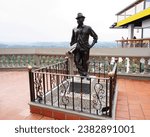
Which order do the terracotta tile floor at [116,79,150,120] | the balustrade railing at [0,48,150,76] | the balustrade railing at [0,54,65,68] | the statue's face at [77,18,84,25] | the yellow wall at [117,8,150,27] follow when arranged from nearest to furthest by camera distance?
the terracotta tile floor at [116,79,150,120]
the statue's face at [77,18,84,25]
the balustrade railing at [0,48,150,76]
the balustrade railing at [0,54,65,68]
the yellow wall at [117,8,150,27]

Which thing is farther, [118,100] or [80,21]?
[118,100]

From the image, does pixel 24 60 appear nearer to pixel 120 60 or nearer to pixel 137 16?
pixel 120 60

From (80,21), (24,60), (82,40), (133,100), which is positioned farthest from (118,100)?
(24,60)

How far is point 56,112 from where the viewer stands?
2836mm

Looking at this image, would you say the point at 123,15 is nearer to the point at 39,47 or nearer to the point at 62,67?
the point at 39,47

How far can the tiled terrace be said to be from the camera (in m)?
2.92

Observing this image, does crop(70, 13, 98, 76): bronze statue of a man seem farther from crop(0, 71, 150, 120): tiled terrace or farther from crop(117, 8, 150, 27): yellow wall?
crop(117, 8, 150, 27): yellow wall

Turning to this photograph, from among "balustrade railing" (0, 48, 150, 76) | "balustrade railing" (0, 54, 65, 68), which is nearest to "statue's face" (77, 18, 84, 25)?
"balustrade railing" (0, 48, 150, 76)

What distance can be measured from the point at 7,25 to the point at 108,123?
5.20 metres

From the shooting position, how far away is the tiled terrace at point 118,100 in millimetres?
2918

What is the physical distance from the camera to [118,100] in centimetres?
357

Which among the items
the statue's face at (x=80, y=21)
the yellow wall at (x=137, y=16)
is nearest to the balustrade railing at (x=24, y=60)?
the statue's face at (x=80, y=21)

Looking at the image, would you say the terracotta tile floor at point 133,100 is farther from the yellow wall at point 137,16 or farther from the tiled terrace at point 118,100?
the yellow wall at point 137,16

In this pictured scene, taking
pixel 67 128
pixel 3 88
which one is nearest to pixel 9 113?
pixel 67 128
